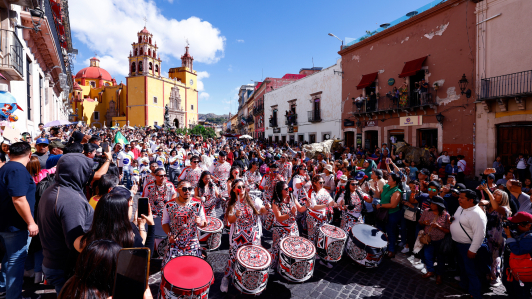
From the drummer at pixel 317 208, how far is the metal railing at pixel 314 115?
18978mm

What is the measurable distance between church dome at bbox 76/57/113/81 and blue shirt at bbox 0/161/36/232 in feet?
230

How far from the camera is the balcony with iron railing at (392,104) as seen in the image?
14682mm

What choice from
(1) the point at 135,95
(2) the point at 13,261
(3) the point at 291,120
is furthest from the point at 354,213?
(1) the point at 135,95

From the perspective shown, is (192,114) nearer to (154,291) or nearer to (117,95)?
(117,95)

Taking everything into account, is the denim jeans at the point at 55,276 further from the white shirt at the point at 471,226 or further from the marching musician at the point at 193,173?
the white shirt at the point at 471,226

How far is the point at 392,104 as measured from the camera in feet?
54.5

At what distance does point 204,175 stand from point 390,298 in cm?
432

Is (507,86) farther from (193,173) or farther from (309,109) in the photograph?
(309,109)

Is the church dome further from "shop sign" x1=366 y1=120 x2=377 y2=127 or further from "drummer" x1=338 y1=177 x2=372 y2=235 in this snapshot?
"drummer" x1=338 y1=177 x2=372 y2=235

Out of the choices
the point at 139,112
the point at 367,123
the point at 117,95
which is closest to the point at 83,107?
the point at 117,95

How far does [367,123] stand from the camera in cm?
1870

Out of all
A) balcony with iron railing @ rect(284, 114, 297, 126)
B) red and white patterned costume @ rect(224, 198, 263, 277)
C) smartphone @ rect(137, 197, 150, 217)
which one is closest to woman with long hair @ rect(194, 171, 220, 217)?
red and white patterned costume @ rect(224, 198, 263, 277)

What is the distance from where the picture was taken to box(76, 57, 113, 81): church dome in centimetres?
6038

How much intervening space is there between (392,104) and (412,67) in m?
2.43
